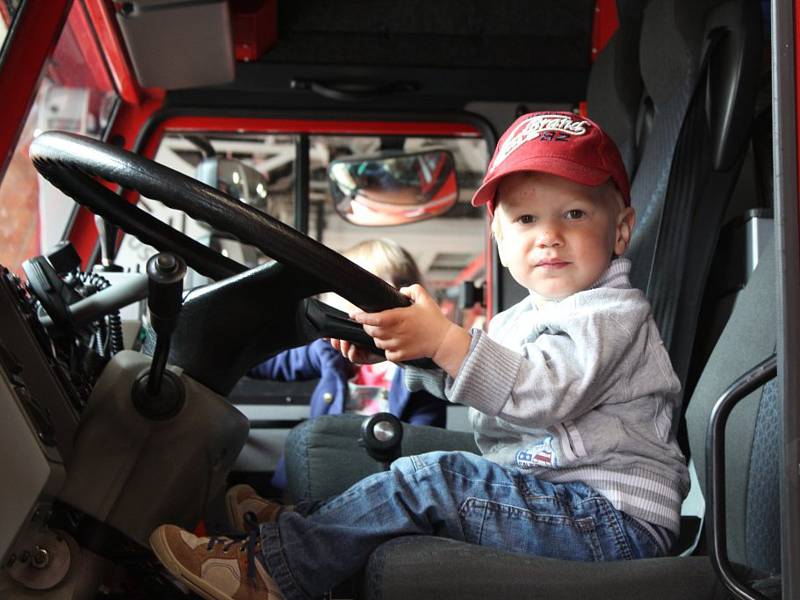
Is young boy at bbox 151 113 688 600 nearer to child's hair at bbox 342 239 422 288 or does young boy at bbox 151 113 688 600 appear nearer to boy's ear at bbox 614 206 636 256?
boy's ear at bbox 614 206 636 256

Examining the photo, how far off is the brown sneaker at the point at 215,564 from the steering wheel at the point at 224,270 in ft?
0.55

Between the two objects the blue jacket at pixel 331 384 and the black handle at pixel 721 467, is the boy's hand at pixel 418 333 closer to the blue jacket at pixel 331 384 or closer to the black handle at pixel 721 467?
the black handle at pixel 721 467

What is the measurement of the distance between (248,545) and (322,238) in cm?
145

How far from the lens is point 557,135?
118cm

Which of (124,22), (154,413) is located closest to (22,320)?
(154,413)

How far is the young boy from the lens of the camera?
1010mm

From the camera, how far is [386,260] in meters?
2.50

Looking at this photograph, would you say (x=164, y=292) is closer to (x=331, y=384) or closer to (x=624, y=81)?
(x=624, y=81)

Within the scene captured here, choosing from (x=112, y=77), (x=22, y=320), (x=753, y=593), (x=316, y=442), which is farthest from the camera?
(x=112, y=77)

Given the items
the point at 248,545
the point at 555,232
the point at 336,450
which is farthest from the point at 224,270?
the point at 336,450

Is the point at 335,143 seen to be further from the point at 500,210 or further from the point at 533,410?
the point at 533,410

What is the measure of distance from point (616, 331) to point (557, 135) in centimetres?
24

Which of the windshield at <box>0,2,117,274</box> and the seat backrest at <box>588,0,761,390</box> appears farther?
the windshield at <box>0,2,117,274</box>

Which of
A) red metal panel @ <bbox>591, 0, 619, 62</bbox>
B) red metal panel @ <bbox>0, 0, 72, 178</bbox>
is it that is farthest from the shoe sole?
red metal panel @ <bbox>591, 0, 619, 62</bbox>
